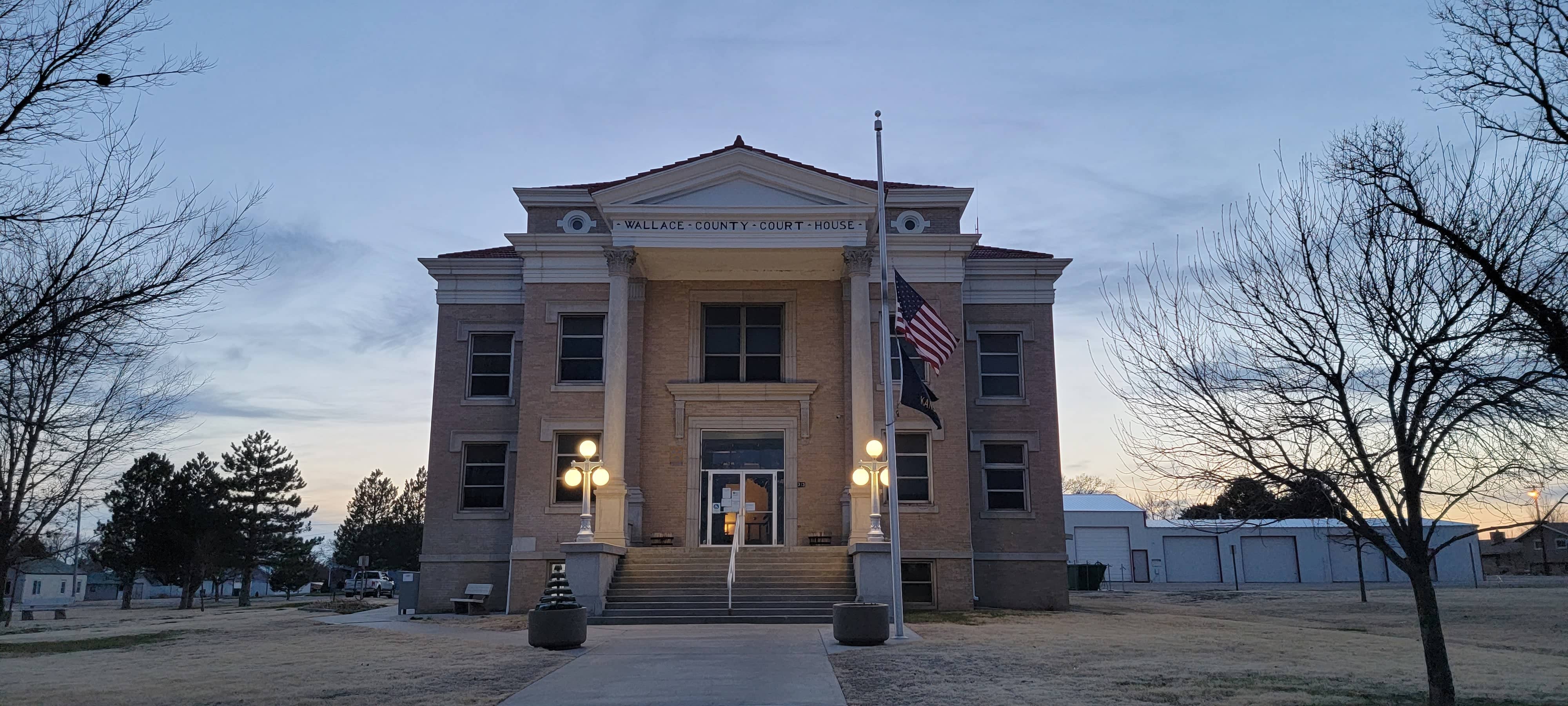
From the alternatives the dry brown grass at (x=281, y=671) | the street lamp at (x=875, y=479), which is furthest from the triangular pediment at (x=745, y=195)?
the dry brown grass at (x=281, y=671)

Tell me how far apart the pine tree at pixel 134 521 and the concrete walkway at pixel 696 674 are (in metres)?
39.8

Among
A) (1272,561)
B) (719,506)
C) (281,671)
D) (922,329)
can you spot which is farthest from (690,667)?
(1272,561)

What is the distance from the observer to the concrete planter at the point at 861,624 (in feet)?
50.5

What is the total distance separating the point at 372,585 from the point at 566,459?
36161 millimetres

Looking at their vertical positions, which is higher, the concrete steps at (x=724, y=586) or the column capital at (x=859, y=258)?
the column capital at (x=859, y=258)

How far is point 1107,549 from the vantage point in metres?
53.0

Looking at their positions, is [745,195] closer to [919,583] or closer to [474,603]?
[919,583]

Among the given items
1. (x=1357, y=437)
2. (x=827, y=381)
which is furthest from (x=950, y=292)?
(x=1357, y=437)

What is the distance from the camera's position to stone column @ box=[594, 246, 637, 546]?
79.6 feet

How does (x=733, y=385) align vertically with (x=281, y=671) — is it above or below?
above

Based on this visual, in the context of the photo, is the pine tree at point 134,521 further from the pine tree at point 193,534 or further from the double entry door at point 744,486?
the double entry door at point 744,486

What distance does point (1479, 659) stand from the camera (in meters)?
14.4

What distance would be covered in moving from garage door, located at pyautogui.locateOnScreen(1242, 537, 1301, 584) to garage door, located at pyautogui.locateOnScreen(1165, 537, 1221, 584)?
1.50 m

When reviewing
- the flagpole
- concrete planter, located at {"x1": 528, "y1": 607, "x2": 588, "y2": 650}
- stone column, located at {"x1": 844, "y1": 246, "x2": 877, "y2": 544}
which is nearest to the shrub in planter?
concrete planter, located at {"x1": 528, "y1": 607, "x2": 588, "y2": 650}
